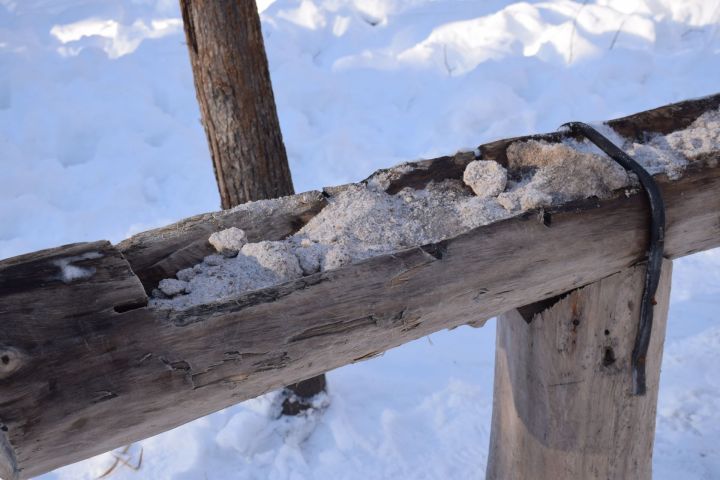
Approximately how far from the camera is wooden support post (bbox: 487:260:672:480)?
150 cm

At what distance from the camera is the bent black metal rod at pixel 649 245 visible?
1312 mm

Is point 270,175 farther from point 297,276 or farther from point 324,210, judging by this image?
point 297,276

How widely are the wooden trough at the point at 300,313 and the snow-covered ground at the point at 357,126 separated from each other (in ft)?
Result: 4.60

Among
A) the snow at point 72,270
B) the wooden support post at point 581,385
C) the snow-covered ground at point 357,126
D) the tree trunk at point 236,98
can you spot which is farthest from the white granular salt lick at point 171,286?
the snow-covered ground at point 357,126

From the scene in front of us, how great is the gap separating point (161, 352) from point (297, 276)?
267 millimetres

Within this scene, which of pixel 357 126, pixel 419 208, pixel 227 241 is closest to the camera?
pixel 227 241

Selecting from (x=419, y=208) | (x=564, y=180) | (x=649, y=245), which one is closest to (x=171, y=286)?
(x=419, y=208)

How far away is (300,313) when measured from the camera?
3.50 ft

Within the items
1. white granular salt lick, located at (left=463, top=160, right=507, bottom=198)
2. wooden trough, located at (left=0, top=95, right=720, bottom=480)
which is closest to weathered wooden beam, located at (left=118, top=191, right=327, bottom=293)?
wooden trough, located at (left=0, top=95, right=720, bottom=480)

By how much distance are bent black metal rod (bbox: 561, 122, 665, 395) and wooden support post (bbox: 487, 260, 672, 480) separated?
2 centimetres

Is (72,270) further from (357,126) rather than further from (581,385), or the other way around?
(357,126)

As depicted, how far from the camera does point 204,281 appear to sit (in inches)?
44.6

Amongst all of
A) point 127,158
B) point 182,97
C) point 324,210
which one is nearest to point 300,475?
point 324,210

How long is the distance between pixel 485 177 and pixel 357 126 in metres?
3.40
